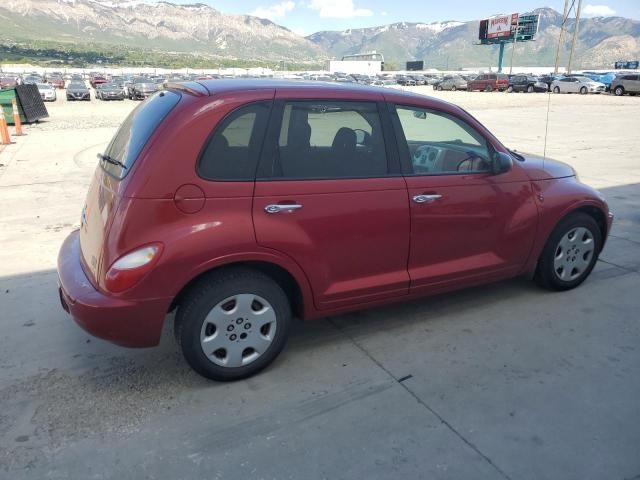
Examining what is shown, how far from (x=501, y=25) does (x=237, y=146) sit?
3436 inches

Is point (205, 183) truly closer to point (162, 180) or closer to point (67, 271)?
point (162, 180)

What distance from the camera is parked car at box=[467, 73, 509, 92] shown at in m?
46.0

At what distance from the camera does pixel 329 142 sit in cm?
336

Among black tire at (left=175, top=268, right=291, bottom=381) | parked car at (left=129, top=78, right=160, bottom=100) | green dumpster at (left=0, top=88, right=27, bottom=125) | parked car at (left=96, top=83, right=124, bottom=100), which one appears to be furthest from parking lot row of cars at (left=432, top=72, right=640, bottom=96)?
black tire at (left=175, top=268, right=291, bottom=381)

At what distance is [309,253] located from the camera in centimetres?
312

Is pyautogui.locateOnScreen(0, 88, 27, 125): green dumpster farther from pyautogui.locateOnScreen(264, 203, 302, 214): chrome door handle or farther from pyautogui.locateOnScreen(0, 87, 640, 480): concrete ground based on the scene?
pyautogui.locateOnScreen(264, 203, 302, 214): chrome door handle

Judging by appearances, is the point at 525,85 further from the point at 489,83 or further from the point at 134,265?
the point at 134,265

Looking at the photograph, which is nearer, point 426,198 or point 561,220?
point 426,198

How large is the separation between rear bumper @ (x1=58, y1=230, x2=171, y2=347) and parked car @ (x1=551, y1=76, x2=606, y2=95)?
41298 millimetres

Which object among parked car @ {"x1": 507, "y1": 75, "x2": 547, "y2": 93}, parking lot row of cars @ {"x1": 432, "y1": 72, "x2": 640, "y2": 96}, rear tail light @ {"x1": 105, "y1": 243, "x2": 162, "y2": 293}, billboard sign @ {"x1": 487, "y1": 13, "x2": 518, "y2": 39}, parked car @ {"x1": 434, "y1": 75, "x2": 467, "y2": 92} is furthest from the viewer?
billboard sign @ {"x1": 487, "y1": 13, "x2": 518, "y2": 39}

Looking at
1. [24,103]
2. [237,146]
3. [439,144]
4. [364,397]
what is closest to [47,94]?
[24,103]

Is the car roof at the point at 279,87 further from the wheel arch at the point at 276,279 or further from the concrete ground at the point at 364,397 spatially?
the concrete ground at the point at 364,397

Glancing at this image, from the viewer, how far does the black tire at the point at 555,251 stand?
13.8 feet

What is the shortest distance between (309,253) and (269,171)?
1.81ft
